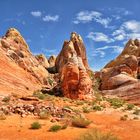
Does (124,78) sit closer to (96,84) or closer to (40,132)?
(96,84)

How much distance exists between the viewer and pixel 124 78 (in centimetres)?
5794

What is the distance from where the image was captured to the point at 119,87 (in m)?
56.7

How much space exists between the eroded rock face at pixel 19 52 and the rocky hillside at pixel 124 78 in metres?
12.0

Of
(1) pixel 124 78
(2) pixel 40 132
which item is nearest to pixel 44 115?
(2) pixel 40 132

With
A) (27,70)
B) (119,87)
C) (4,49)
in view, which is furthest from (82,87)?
(4,49)

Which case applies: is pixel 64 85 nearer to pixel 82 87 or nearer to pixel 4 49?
pixel 82 87

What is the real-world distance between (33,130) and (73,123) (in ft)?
10.9

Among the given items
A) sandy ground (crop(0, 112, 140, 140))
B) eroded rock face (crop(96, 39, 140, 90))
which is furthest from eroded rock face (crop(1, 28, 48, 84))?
sandy ground (crop(0, 112, 140, 140))

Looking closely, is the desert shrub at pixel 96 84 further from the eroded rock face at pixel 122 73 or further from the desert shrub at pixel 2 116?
the desert shrub at pixel 2 116

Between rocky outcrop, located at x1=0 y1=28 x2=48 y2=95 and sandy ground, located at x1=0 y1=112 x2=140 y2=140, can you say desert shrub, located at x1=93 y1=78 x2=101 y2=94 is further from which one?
sandy ground, located at x1=0 y1=112 x2=140 y2=140

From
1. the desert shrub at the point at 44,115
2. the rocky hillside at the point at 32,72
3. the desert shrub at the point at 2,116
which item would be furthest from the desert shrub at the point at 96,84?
the desert shrub at the point at 2,116

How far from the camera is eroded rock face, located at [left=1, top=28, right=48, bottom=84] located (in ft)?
197

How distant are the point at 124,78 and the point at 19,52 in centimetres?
2004

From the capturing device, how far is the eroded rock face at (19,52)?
60.1 m
